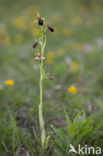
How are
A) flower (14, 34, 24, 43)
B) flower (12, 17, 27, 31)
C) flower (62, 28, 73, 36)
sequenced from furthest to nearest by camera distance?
flower (12, 17, 27, 31) < flower (62, 28, 73, 36) < flower (14, 34, 24, 43)

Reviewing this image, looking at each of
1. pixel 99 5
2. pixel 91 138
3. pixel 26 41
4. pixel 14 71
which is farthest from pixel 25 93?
pixel 99 5

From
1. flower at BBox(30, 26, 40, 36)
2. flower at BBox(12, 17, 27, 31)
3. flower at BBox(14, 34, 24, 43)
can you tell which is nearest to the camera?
flower at BBox(14, 34, 24, 43)

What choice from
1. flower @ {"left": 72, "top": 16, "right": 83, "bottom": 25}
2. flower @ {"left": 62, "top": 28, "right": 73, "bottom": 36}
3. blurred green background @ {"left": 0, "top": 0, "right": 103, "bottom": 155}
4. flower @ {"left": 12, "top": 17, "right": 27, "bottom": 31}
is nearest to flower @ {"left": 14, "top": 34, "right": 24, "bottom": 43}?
blurred green background @ {"left": 0, "top": 0, "right": 103, "bottom": 155}

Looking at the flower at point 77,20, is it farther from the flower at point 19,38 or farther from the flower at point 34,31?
the flower at point 19,38

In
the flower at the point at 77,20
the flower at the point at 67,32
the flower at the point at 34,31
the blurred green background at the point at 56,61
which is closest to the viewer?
the blurred green background at the point at 56,61

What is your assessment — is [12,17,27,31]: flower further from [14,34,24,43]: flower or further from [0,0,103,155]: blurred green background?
[14,34,24,43]: flower

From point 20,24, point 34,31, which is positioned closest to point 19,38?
point 34,31

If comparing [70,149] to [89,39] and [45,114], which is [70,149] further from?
[89,39]

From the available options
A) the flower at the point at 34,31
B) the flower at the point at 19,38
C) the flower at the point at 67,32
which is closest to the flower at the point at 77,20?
the flower at the point at 67,32

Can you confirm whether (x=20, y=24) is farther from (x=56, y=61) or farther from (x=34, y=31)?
(x=56, y=61)
